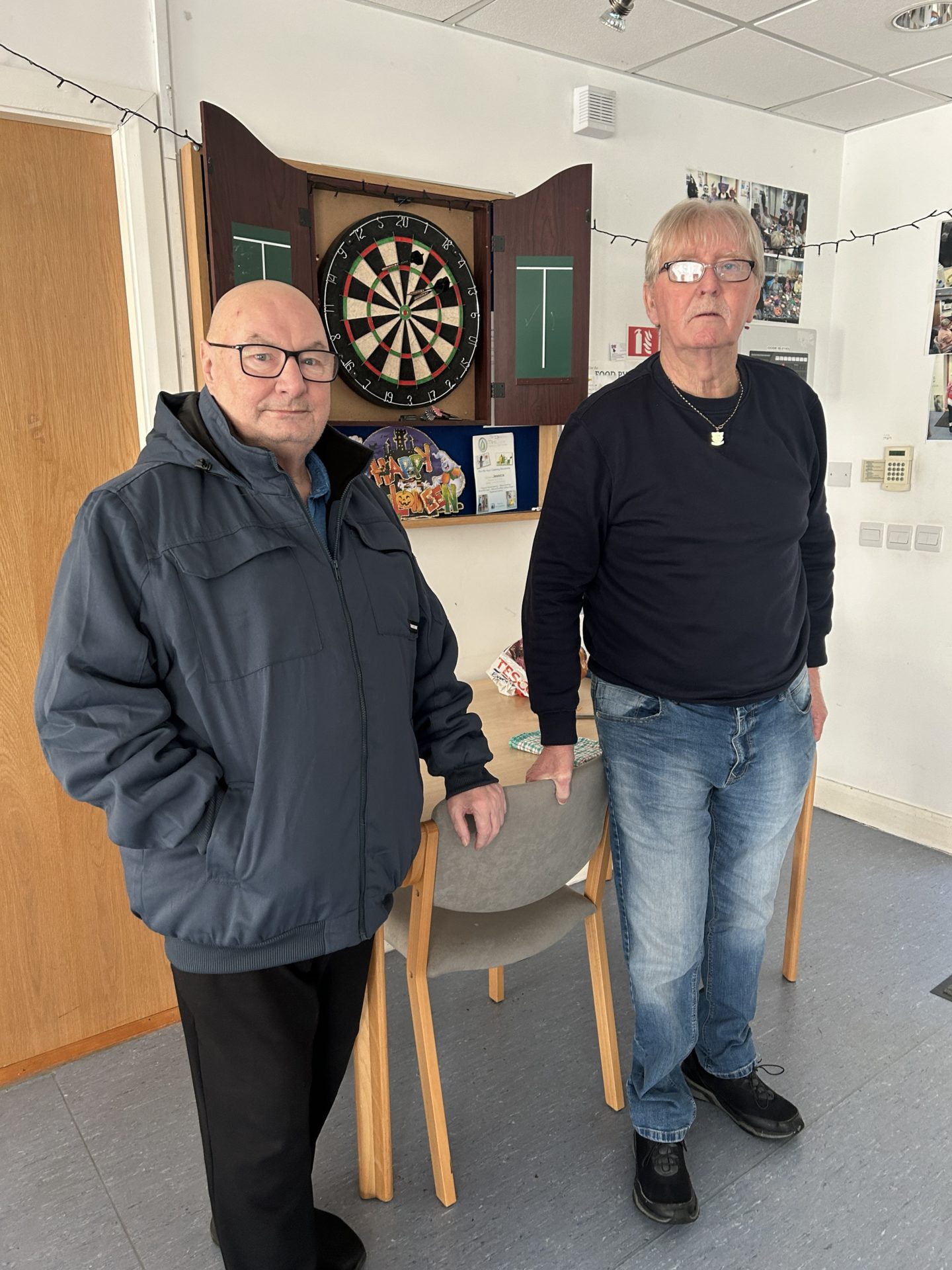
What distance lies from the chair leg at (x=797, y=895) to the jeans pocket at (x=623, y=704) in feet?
3.22

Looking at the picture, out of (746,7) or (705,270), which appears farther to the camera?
(746,7)

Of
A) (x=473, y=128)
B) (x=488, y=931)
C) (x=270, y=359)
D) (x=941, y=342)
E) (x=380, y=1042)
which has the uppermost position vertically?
(x=473, y=128)

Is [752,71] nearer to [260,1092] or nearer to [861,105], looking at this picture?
[861,105]

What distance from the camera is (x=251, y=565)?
4.20 ft

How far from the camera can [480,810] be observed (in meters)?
1.61

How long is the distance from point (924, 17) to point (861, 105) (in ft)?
2.38

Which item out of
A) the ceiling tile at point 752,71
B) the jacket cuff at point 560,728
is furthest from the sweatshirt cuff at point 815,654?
the ceiling tile at point 752,71

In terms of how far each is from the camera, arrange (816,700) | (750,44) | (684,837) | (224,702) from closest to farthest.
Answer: (224,702) < (684,837) < (816,700) < (750,44)

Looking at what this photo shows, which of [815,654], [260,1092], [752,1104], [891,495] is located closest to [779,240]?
[891,495]

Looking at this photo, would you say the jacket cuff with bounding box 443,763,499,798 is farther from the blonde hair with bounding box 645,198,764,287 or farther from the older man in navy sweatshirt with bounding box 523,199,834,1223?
the blonde hair with bounding box 645,198,764,287

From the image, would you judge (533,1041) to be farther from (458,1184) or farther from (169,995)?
(169,995)

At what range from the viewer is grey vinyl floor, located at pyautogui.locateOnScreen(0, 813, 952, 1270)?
5.58 feet

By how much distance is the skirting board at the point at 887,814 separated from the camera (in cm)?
326

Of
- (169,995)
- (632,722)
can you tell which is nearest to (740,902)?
(632,722)
